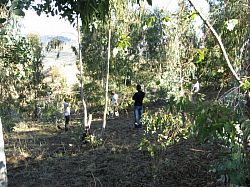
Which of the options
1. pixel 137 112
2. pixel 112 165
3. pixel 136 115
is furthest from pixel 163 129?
pixel 136 115

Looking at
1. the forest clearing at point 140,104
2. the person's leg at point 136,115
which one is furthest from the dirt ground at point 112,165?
the person's leg at point 136,115

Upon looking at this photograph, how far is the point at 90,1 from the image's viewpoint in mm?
2900

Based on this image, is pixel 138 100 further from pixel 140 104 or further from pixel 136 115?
pixel 136 115

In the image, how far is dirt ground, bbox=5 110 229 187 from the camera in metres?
5.98

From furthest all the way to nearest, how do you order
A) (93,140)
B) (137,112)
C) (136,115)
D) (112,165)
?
(136,115)
(137,112)
(93,140)
(112,165)

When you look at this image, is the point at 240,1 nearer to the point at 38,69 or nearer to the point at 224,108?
the point at 224,108

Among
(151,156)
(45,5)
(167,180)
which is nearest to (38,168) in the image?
(151,156)

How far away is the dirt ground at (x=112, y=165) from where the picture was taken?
19.6 ft

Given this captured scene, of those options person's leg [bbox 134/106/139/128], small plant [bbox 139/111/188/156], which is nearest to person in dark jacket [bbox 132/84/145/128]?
person's leg [bbox 134/106/139/128]

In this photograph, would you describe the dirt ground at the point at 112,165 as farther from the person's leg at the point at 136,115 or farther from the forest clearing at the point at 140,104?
the person's leg at the point at 136,115

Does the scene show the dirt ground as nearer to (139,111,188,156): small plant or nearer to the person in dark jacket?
(139,111,188,156): small plant

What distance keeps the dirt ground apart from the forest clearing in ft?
0.08

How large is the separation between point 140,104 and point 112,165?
138 inches

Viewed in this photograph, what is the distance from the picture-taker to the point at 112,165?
7.03m
